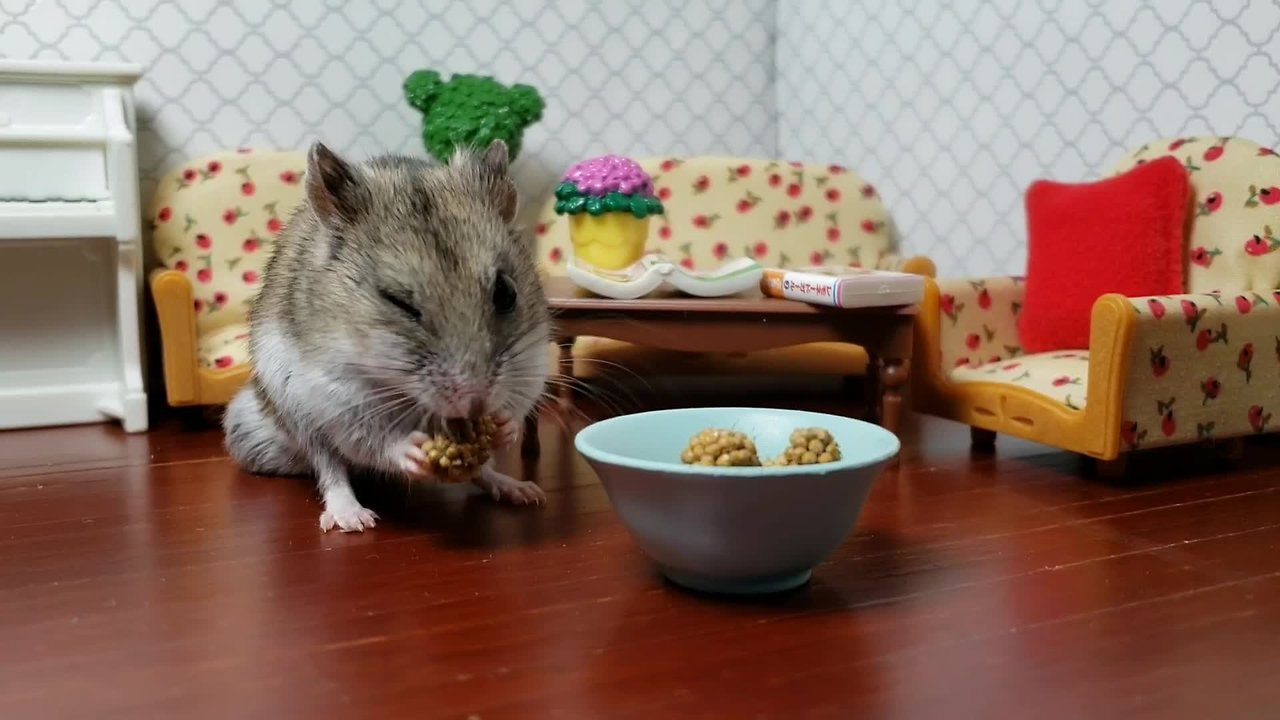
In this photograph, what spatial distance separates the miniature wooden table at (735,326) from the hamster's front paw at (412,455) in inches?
29.6

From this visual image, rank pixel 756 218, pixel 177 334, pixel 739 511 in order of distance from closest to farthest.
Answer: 1. pixel 739 511
2. pixel 177 334
3. pixel 756 218

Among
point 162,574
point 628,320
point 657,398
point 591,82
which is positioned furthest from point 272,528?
point 591,82

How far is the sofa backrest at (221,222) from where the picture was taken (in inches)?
140

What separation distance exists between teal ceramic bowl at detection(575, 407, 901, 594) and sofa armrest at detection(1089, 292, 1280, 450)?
886mm

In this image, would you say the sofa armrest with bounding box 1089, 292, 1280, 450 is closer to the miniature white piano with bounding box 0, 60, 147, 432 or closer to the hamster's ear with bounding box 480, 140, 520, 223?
the hamster's ear with bounding box 480, 140, 520, 223

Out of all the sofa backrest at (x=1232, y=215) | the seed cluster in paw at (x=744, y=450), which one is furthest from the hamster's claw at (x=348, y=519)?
the sofa backrest at (x=1232, y=215)

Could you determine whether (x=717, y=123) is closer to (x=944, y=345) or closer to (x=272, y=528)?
(x=944, y=345)

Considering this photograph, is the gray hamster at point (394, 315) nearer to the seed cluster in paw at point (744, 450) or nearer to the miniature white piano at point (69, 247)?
the seed cluster in paw at point (744, 450)

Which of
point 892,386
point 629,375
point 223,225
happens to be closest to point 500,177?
point 892,386

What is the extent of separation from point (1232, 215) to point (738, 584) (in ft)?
5.85

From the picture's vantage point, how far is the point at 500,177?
2.03 metres

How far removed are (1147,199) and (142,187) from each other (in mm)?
3047

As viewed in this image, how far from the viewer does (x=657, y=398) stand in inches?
145

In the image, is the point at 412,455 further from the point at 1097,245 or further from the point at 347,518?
the point at 1097,245
